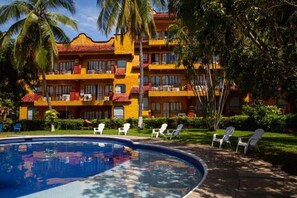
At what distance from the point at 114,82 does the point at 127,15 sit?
13343mm

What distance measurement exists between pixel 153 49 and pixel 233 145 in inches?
985

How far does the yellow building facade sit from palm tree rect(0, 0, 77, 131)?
8744 millimetres

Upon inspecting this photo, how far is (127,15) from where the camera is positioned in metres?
28.3

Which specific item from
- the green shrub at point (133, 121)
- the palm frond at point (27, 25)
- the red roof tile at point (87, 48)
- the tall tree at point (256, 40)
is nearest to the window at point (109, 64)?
the red roof tile at point (87, 48)

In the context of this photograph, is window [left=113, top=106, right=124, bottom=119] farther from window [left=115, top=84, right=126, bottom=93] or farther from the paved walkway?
the paved walkway

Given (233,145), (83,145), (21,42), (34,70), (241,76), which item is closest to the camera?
(241,76)

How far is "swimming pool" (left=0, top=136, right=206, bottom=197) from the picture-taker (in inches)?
410

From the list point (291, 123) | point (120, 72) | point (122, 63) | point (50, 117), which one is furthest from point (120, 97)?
point (291, 123)

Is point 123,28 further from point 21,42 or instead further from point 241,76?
point 241,76

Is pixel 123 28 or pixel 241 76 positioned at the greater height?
pixel 123 28

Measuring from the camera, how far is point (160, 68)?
39.2 m

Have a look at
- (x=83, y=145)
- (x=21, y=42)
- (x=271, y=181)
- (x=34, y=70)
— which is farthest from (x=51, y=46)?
(x=271, y=181)

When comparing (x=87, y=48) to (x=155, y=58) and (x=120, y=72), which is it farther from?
(x=155, y=58)

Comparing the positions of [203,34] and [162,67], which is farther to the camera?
[162,67]
